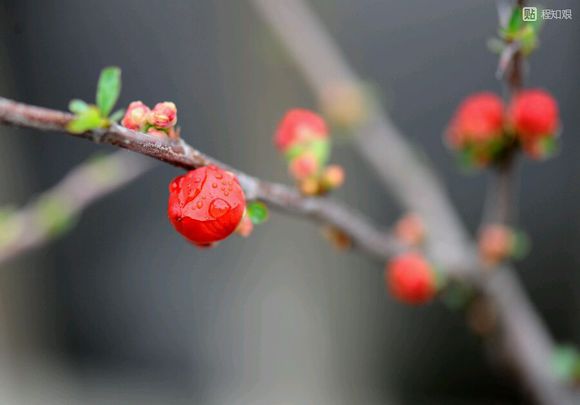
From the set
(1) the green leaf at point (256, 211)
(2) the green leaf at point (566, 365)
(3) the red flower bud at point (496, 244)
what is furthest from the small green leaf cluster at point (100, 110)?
(2) the green leaf at point (566, 365)

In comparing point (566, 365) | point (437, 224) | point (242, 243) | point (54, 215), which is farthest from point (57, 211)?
point (242, 243)

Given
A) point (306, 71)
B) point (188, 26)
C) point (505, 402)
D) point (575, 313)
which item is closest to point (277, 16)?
point (306, 71)

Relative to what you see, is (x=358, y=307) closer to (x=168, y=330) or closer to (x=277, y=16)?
(x=168, y=330)

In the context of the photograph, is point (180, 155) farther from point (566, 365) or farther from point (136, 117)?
point (566, 365)

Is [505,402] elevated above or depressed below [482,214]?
below

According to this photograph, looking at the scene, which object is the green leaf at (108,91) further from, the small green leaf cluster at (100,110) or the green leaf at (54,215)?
the green leaf at (54,215)
